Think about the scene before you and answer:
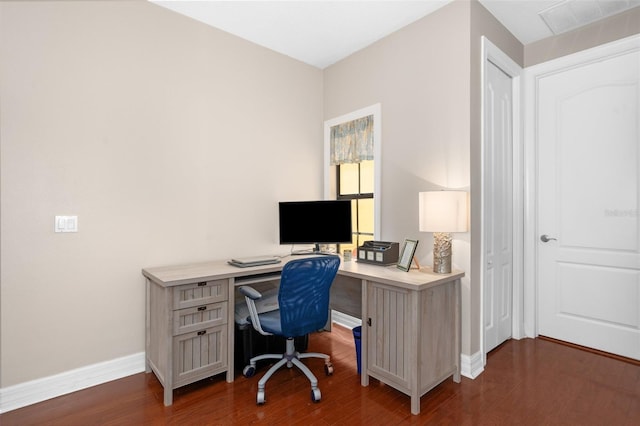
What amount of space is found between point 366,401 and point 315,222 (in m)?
1.59

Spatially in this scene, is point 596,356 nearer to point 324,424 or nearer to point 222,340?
point 324,424

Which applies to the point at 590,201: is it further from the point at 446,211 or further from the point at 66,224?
the point at 66,224

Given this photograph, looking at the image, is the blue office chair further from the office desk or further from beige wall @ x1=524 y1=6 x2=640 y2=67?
beige wall @ x1=524 y1=6 x2=640 y2=67

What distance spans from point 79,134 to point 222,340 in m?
1.78

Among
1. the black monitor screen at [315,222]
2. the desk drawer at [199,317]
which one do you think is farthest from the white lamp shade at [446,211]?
the desk drawer at [199,317]

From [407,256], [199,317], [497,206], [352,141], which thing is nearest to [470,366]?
[407,256]

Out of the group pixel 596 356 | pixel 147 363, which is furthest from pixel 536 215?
pixel 147 363

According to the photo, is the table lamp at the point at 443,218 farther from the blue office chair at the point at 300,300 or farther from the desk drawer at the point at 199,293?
the desk drawer at the point at 199,293

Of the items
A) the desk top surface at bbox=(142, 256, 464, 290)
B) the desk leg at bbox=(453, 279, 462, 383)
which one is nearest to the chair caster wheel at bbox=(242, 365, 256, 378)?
the desk top surface at bbox=(142, 256, 464, 290)

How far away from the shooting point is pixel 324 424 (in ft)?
6.31

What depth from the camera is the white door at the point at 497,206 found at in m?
2.75

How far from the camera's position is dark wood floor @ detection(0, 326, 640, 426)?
1965 mm

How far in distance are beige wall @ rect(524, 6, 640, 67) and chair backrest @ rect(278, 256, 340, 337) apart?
9.23 ft

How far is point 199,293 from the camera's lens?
2.27 meters
